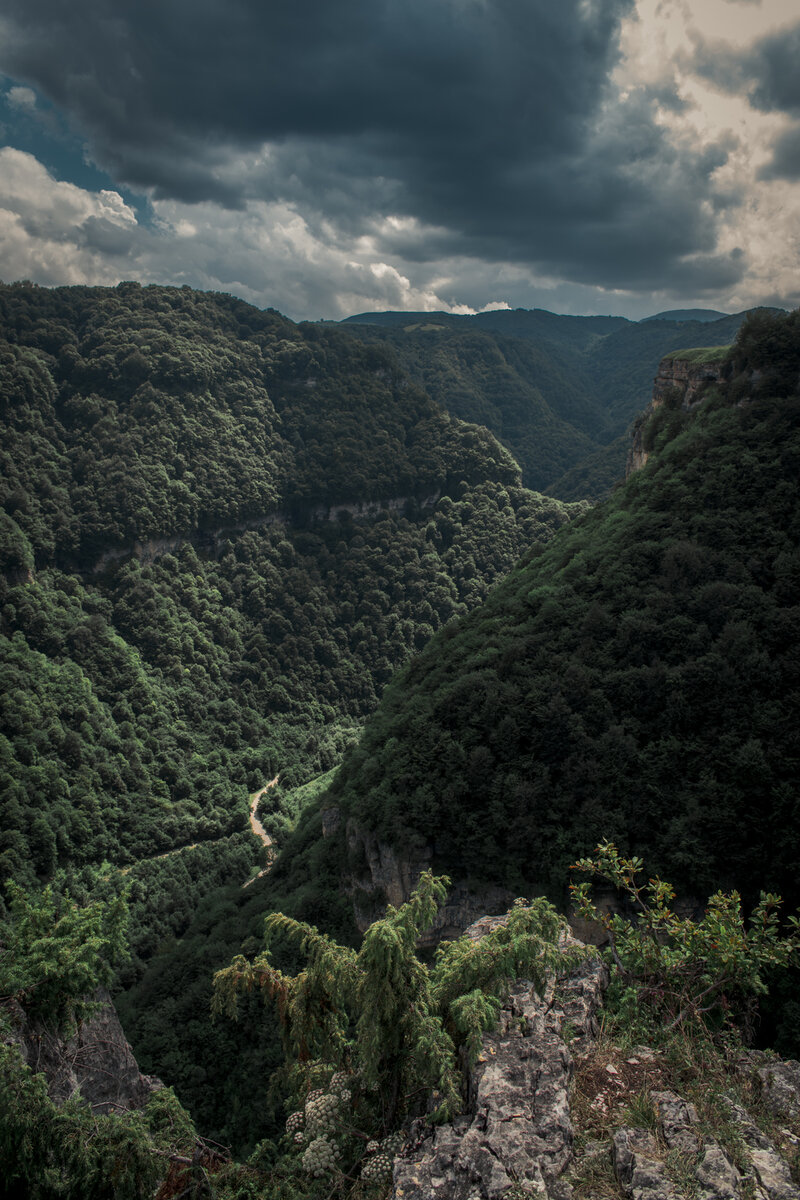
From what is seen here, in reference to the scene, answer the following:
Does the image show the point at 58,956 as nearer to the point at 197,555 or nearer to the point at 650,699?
the point at 650,699

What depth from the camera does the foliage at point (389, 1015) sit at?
29.8 ft

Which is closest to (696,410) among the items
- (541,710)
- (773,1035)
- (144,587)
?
(541,710)

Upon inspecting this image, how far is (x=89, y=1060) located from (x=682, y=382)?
5686 centimetres

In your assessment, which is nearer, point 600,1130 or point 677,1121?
point 677,1121

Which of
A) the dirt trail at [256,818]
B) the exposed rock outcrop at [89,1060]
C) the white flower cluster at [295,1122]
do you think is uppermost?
the white flower cluster at [295,1122]

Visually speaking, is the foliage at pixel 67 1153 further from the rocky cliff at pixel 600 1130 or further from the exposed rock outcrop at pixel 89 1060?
the rocky cliff at pixel 600 1130

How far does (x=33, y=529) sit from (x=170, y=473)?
29147 millimetres

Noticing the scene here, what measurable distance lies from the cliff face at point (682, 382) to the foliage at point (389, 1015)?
47499 mm

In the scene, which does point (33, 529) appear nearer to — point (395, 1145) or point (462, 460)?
point (462, 460)

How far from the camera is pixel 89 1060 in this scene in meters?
17.3

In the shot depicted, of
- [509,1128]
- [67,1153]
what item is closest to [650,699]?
[509,1128]

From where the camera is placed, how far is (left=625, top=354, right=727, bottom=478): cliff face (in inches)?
1928

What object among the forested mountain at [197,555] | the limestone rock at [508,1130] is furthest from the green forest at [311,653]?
the limestone rock at [508,1130]

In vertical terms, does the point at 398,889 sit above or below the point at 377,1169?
below
